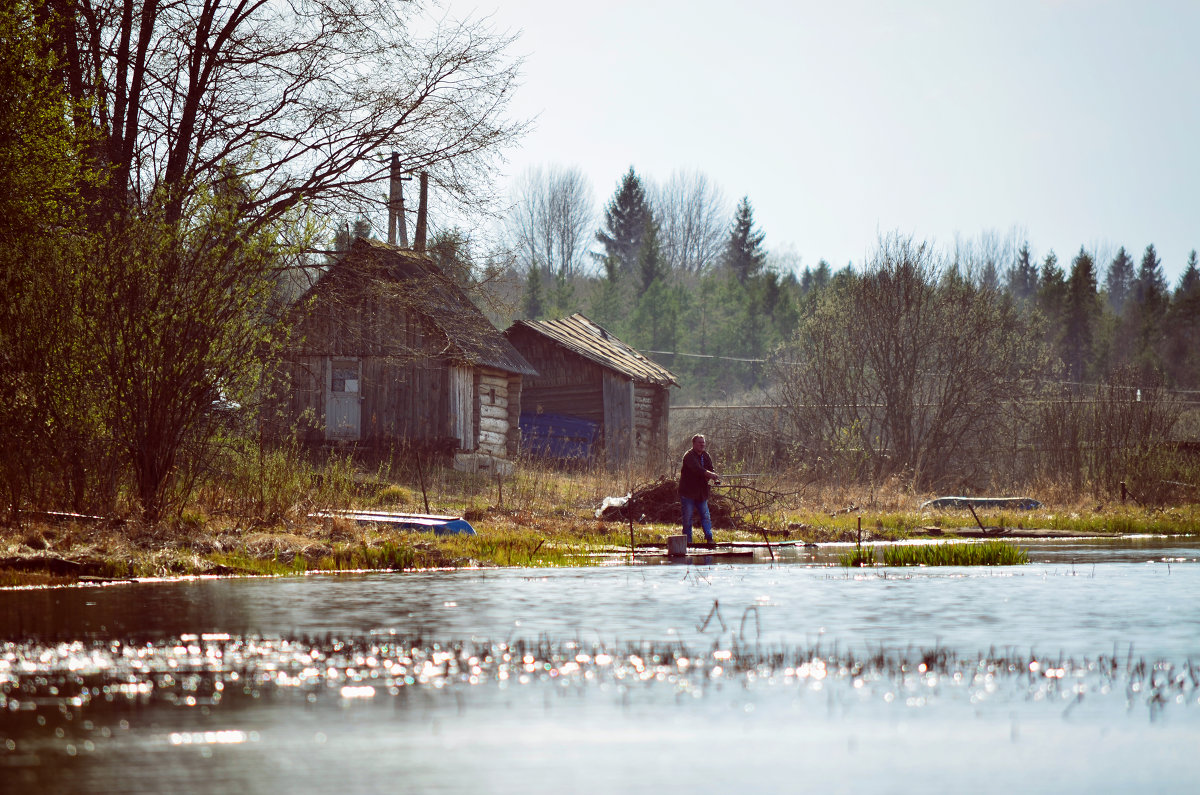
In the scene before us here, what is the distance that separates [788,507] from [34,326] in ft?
51.0

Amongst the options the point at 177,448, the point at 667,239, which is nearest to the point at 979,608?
the point at 177,448

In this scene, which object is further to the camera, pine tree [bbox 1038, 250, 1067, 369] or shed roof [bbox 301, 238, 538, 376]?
pine tree [bbox 1038, 250, 1067, 369]

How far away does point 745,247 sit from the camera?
85.3 metres

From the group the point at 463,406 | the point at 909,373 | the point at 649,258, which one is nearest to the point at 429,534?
the point at 463,406

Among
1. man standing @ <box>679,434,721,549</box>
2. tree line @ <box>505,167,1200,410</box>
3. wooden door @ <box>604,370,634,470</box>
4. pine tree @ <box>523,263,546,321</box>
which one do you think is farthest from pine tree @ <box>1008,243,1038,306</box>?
man standing @ <box>679,434,721,549</box>

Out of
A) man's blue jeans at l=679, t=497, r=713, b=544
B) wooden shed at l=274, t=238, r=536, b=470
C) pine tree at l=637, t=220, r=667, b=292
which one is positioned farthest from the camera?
pine tree at l=637, t=220, r=667, b=292

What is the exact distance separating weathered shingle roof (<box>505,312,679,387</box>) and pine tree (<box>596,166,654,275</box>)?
3619 cm

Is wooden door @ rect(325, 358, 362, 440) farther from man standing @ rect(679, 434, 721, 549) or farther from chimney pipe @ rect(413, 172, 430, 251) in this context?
man standing @ rect(679, 434, 721, 549)

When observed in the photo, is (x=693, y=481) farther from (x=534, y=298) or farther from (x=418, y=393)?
(x=534, y=298)

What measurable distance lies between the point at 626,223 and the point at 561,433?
46.8 meters

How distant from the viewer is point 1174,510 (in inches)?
1065

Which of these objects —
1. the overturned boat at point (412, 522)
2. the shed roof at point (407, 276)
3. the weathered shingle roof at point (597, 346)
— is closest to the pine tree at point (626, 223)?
the weathered shingle roof at point (597, 346)

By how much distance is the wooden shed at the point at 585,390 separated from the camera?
134 ft

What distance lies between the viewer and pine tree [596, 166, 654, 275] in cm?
8412
